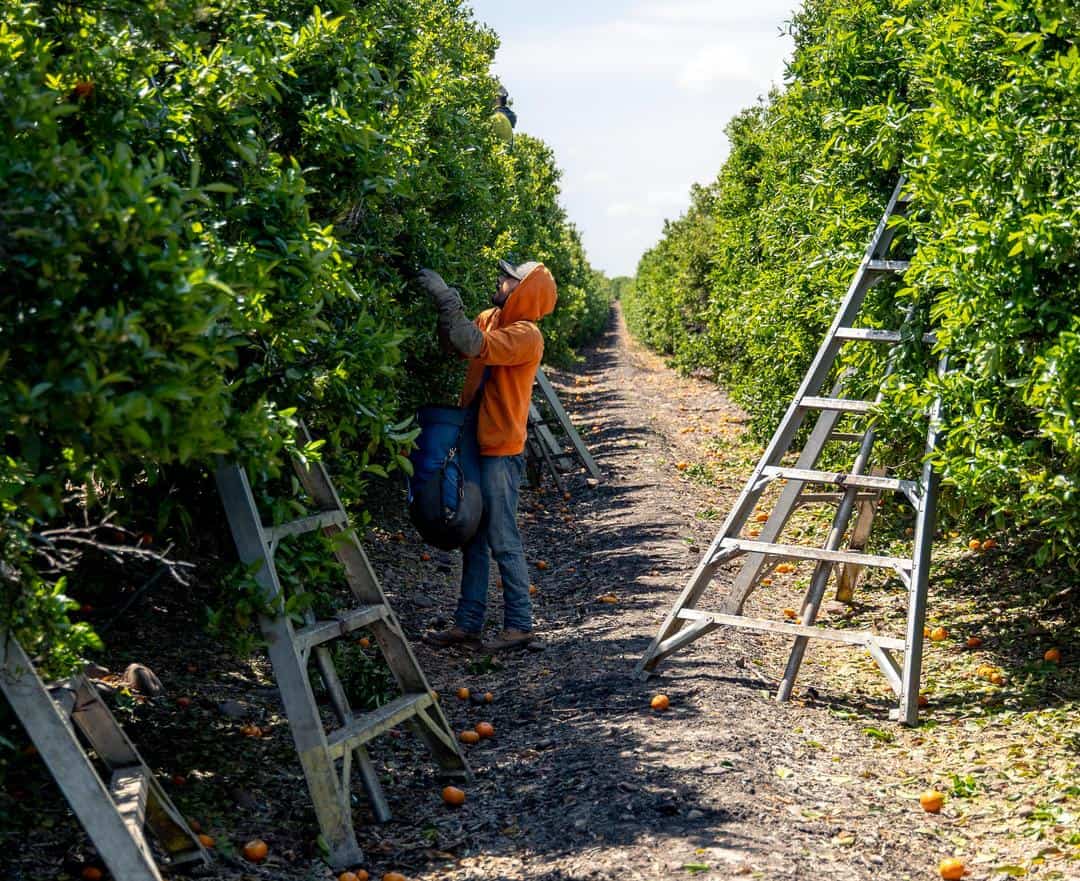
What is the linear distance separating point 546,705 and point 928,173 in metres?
3.34

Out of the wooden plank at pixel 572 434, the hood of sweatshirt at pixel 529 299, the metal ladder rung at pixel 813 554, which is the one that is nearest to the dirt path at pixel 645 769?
the metal ladder rung at pixel 813 554

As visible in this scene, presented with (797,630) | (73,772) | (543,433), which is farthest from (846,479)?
(543,433)

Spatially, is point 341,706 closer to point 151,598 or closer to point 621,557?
point 151,598

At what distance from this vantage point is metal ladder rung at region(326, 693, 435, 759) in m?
4.32

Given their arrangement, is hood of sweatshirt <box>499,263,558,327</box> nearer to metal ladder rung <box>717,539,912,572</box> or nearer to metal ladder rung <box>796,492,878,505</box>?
metal ladder rung <box>717,539,912,572</box>

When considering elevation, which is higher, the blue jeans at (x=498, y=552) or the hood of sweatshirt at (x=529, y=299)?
the hood of sweatshirt at (x=529, y=299)

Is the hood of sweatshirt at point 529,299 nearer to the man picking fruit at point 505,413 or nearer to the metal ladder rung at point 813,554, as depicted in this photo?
the man picking fruit at point 505,413

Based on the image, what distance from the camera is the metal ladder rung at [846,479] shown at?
19.2ft

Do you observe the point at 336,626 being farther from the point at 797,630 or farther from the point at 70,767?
the point at 797,630

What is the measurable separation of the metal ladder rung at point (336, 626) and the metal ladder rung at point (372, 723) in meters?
0.35

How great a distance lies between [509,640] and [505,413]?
4.77 ft

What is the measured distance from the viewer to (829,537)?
6.39m

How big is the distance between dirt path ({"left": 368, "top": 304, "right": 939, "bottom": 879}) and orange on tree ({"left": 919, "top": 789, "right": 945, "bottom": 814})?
0.09 meters


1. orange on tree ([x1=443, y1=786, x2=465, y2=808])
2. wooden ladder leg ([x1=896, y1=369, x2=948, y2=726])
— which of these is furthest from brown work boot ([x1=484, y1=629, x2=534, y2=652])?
wooden ladder leg ([x1=896, y1=369, x2=948, y2=726])
